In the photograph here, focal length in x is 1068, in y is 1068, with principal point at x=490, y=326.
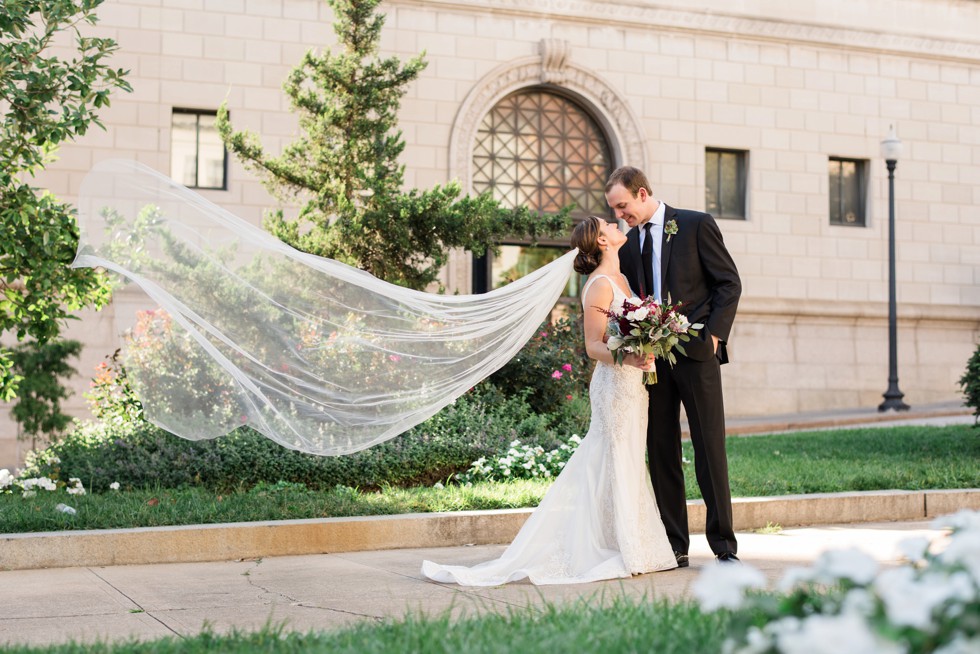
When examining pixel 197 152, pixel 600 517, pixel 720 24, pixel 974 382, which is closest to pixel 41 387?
pixel 197 152

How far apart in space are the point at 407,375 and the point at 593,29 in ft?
49.4


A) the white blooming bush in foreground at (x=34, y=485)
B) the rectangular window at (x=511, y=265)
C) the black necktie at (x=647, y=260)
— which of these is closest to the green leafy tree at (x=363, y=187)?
the white blooming bush in foreground at (x=34, y=485)

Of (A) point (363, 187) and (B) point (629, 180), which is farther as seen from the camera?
(A) point (363, 187)

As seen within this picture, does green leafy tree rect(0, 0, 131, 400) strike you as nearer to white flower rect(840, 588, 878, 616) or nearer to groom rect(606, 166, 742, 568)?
groom rect(606, 166, 742, 568)

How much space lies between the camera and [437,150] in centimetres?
2003

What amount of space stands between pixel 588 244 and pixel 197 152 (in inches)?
538

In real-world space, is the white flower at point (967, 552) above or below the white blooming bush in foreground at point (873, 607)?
above

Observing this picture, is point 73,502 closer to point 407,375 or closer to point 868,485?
point 407,375

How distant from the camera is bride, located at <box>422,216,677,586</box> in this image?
6465mm

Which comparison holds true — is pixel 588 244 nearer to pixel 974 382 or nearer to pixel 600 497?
pixel 600 497

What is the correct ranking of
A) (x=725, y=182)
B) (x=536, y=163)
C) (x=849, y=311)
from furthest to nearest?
(x=849, y=311) → (x=725, y=182) → (x=536, y=163)

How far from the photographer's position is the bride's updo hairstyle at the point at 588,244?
6.95 m

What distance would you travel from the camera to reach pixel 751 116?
866 inches

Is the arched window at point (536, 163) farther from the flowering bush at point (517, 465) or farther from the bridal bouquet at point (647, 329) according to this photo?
the bridal bouquet at point (647, 329)
